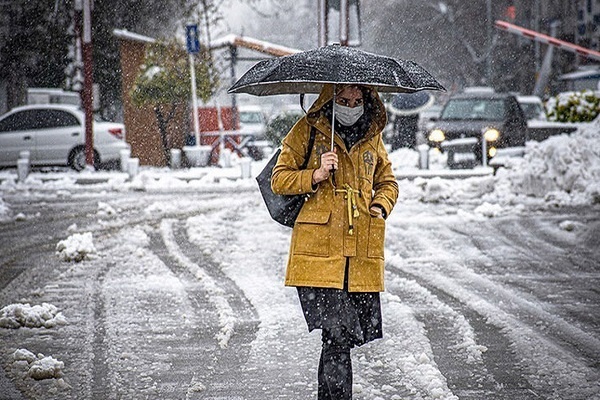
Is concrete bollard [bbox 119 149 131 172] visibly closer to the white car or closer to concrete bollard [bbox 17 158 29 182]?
the white car

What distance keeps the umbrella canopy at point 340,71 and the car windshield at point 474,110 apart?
54.2 feet

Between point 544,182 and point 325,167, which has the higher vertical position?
point 325,167

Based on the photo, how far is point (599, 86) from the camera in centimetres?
2808

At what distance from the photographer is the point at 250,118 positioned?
33812 mm

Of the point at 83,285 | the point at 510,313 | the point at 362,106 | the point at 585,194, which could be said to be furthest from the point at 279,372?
the point at 585,194

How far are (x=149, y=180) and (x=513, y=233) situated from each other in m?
9.69

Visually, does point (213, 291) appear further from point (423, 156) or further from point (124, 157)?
point (124, 157)

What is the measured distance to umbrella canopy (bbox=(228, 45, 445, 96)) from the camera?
4.55 m

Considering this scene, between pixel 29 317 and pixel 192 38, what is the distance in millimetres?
16095

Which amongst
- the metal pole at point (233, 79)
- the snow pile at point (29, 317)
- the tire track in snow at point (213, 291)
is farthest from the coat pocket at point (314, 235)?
the metal pole at point (233, 79)

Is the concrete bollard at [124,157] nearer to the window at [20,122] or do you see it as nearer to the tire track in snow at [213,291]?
the window at [20,122]

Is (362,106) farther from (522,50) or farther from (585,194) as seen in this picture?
(522,50)

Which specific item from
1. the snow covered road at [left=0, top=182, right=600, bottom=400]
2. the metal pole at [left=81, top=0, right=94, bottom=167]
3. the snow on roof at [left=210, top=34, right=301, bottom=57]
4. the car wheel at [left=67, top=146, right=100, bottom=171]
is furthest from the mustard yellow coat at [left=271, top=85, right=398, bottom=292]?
the snow on roof at [left=210, top=34, right=301, bottom=57]

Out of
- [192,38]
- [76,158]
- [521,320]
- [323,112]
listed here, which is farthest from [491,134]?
[323,112]
